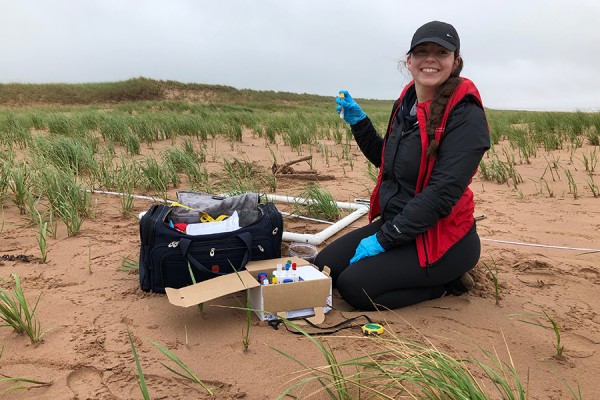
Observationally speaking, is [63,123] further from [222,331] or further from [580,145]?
[580,145]

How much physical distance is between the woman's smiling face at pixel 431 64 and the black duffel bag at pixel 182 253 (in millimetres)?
1182

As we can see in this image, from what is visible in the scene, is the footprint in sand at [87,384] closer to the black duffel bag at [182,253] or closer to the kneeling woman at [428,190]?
the black duffel bag at [182,253]

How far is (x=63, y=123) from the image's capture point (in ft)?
27.2

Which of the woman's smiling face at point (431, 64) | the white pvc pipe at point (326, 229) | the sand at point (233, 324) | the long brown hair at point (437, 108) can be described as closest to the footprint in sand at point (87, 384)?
the sand at point (233, 324)

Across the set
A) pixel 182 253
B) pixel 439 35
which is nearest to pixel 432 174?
pixel 439 35

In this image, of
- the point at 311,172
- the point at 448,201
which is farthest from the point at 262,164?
the point at 448,201

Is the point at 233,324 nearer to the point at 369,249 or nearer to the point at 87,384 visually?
the point at 87,384

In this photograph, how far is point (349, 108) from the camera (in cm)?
294

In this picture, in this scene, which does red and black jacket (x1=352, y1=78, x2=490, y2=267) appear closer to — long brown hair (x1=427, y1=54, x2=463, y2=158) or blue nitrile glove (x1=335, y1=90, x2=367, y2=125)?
long brown hair (x1=427, y1=54, x2=463, y2=158)

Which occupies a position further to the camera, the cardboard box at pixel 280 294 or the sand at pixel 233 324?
the cardboard box at pixel 280 294

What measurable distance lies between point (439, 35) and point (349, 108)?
2.68ft

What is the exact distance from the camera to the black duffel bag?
2381mm

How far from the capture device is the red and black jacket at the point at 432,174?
2.23 metres

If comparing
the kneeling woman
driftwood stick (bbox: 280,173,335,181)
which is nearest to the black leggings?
the kneeling woman
